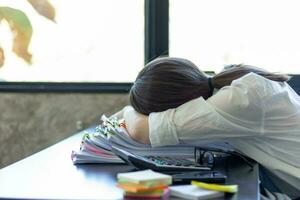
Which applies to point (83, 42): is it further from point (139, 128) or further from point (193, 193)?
point (193, 193)

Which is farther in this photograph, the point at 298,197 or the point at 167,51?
the point at 167,51

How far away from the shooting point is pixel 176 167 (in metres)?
1.19

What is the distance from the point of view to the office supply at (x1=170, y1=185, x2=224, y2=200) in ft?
3.16

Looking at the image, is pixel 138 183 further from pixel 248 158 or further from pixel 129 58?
pixel 129 58

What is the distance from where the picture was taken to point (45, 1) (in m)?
2.53

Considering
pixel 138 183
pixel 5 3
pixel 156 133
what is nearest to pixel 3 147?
pixel 5 3

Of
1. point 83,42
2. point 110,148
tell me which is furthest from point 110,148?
point 83,42

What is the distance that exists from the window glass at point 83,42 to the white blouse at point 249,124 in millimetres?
1179

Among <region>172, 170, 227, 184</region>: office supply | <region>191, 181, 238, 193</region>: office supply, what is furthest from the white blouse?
<region>191, 181, 238, 193</region>: office supply

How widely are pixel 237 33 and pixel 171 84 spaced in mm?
1126

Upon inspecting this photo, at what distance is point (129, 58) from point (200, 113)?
1247 mm

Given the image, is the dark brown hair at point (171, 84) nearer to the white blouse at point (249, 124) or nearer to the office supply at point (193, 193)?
the white blouse at point (249, 124)

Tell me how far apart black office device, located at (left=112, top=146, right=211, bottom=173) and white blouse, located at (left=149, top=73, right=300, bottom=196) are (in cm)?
7

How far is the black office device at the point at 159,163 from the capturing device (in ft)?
3.88
